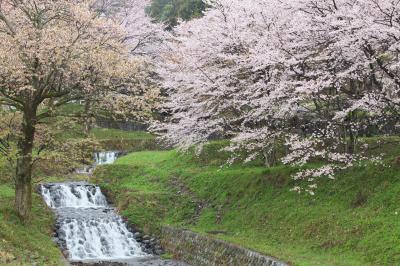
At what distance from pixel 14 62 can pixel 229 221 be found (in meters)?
10.3

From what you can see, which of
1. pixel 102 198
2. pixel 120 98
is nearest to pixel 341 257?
pixel 120 98

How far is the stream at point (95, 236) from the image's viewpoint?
1967 cm

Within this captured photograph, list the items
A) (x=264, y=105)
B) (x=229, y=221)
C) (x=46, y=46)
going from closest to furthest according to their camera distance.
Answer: (x=46, y=46), (x=264, y=105), (x=229, y=221)

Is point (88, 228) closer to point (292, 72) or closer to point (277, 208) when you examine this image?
point (277, 208)

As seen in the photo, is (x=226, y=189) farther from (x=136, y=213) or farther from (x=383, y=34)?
(x=383, y=34)

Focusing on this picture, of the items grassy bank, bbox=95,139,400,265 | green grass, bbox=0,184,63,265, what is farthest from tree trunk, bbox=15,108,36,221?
grassy bank, bbox=95,139,400,265

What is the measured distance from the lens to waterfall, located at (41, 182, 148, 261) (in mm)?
20344

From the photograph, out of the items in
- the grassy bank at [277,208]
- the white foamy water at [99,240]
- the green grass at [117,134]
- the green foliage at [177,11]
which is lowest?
the white foamy water at [99,240]

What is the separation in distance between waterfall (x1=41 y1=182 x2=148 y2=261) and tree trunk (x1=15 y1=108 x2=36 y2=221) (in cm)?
251

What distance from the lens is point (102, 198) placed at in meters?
26.6

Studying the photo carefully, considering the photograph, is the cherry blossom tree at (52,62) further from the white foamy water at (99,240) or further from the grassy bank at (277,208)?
the grassy bank at (277,208)

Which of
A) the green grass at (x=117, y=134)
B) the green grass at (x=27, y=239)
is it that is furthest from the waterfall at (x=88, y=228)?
the green grass at (x=117, y=134)

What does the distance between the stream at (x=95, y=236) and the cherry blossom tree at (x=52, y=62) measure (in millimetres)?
2954

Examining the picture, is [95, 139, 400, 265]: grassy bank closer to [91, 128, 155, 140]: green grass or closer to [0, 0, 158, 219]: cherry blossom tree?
[0, 0, 158, 219]: cherry blossom tree
